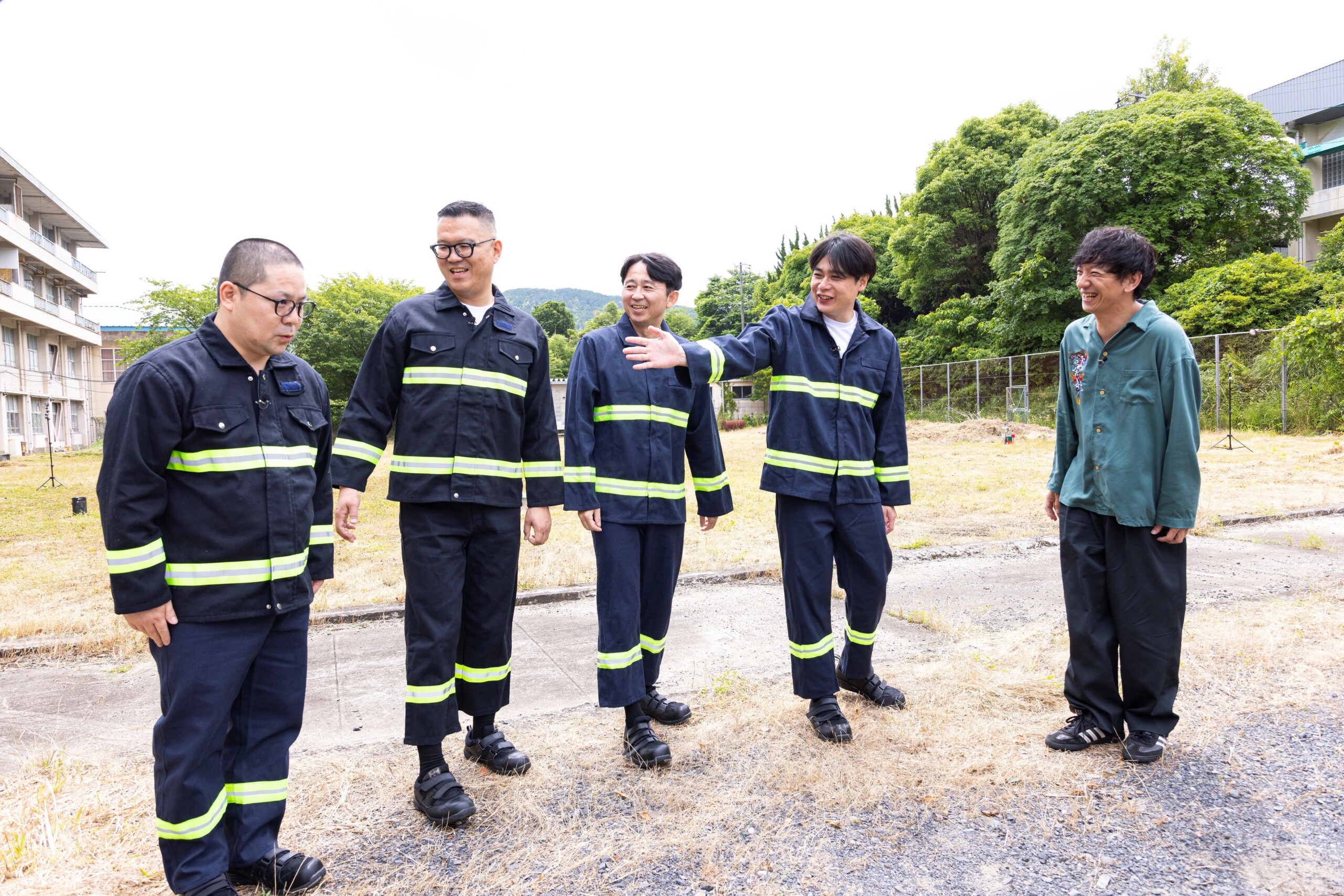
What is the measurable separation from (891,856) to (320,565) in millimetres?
2157

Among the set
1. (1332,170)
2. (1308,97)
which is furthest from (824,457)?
(1308,97)

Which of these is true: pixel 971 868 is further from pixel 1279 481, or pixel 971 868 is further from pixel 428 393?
pixel 1279 481

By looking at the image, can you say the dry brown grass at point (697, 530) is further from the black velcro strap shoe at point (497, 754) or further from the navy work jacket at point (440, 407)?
the navy work jacket at point (440, 407)

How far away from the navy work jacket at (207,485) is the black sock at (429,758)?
779 millimetres

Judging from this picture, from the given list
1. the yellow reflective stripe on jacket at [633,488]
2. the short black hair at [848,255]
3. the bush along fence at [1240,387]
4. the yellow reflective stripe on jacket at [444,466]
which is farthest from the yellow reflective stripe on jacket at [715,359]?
the bush along fence at [1240,387]

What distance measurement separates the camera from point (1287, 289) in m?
22.6

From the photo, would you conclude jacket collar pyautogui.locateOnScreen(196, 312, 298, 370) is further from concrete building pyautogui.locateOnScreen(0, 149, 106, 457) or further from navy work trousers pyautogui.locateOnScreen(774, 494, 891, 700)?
concrete building pyautogui.locateOnScreen(0, 149, 106, 457)

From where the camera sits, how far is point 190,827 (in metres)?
2.26

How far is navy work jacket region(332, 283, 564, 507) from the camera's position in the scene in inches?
118

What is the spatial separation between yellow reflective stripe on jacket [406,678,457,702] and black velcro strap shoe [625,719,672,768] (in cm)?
82

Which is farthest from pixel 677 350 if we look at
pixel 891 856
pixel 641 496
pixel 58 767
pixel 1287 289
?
pixel 1287 289

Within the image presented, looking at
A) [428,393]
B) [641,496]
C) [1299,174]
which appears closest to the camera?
[428,393]

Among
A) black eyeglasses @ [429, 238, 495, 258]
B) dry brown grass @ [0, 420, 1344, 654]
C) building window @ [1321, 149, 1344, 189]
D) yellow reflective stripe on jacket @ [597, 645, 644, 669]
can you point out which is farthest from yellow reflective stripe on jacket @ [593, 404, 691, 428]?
building window @ [1321, 149, 1344, 189]

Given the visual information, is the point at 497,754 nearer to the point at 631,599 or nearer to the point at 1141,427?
the point at 631,599
